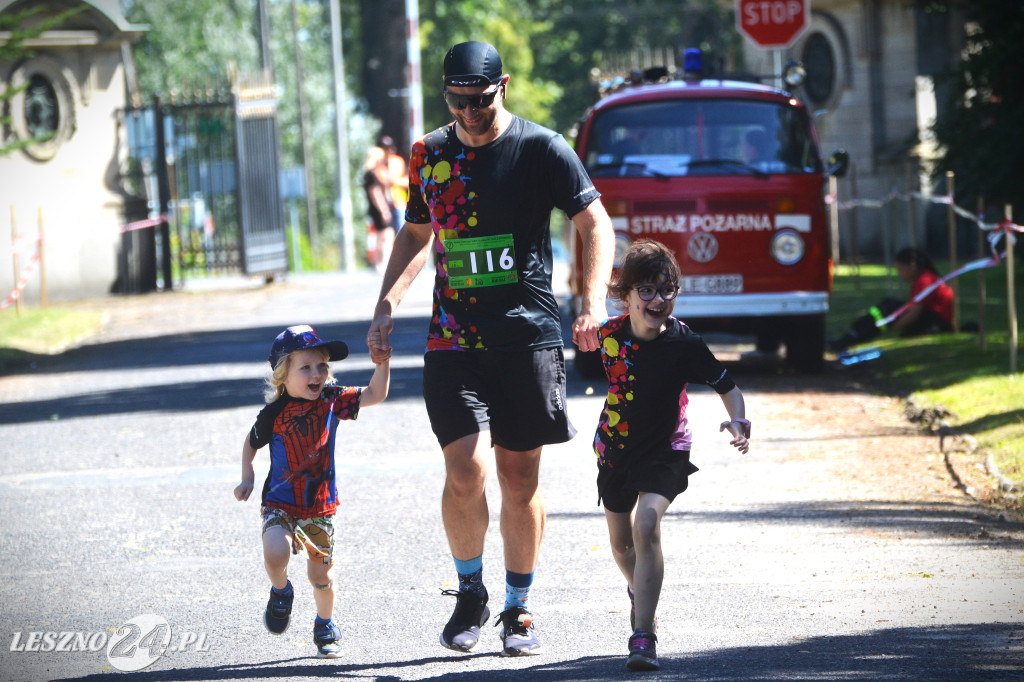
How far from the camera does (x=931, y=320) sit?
1395cm

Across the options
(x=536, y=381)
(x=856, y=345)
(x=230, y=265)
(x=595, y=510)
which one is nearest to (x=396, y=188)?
(x=230, y=265)

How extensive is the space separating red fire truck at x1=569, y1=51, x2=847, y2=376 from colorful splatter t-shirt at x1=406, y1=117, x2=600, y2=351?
6138 millimetres

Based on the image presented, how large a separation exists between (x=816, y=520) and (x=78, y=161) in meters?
17.6

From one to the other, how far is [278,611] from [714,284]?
23.5 feet

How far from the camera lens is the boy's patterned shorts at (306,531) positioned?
203 inches

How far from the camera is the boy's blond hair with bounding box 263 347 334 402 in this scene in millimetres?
5250

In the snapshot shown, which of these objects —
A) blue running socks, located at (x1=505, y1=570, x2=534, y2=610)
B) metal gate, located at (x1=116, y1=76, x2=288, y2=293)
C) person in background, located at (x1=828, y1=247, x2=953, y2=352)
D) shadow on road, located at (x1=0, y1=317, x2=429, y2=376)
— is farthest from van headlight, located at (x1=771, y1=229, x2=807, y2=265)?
metal gate, located at (x1=116, y1=76, x2=288, y2=293)

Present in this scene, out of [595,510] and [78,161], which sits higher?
[78,161]

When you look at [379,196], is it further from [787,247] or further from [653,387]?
[653,387]

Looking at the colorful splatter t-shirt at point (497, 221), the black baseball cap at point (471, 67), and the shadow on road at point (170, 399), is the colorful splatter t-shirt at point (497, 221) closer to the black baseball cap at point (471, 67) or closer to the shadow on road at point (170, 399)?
the black baseball cap at point (471, 67)

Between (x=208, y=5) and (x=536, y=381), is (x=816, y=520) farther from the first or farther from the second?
(x=208, y=5)

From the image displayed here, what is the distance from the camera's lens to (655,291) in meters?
5.08

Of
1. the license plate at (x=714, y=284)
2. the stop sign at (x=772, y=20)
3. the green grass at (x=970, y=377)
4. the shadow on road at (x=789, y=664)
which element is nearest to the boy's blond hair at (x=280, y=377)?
the shadow on road at (x=789, y=664)

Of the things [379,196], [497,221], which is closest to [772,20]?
[379,196]
